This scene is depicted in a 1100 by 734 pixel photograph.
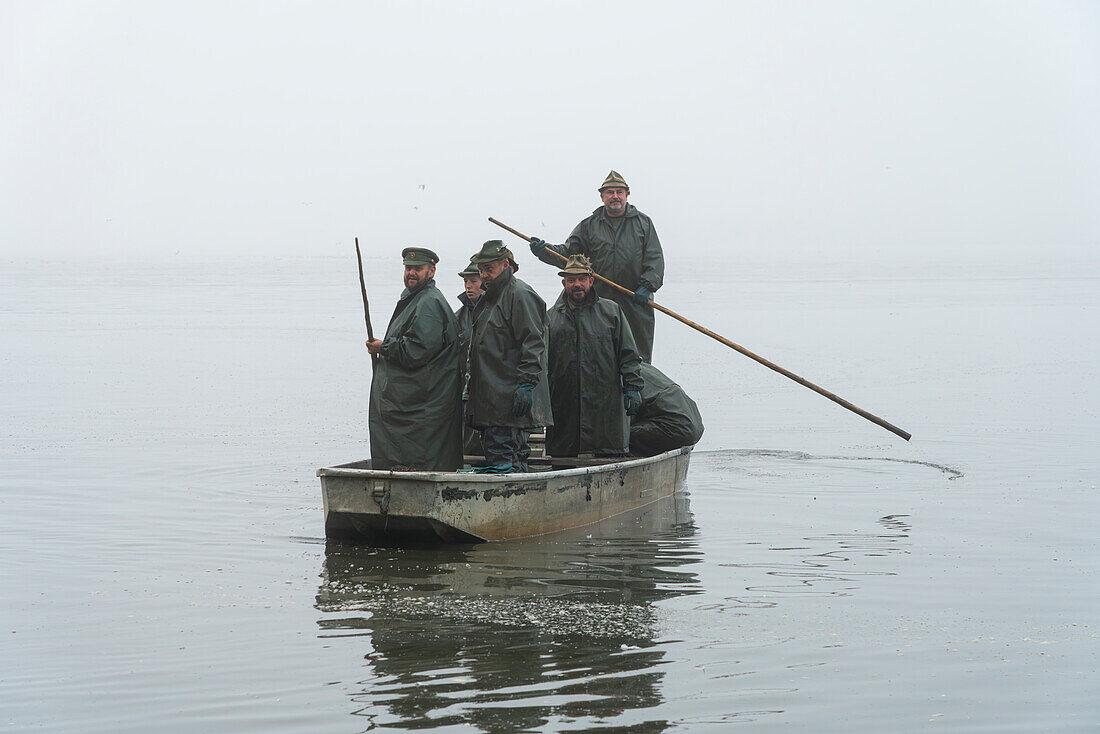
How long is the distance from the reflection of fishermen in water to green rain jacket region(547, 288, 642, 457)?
0.69m

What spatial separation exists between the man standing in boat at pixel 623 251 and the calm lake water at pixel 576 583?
1.50 m

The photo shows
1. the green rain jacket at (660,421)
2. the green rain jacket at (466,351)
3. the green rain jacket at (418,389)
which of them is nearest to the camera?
the green rain jacket at (418,389)

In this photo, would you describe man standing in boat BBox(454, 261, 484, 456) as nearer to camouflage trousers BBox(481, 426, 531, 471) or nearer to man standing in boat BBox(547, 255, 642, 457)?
camouflage trousers BBox(481, 426, 531, 471)

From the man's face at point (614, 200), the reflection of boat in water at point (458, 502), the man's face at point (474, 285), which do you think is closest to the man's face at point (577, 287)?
the man's face at point (474, 285)

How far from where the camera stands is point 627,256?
11555mm

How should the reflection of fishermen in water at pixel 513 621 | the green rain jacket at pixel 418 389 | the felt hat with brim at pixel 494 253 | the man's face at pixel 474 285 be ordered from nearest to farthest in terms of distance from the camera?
the reflection of fishermen in water at pixel 513 621 → the green rain jacket at pixel 418 389 → the felt hat with brim at pixel 494 253 → the man's face at pixel 474 285

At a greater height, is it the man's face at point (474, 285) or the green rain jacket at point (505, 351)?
the man's face at point (474, 285)

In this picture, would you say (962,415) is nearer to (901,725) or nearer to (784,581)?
(784,581)

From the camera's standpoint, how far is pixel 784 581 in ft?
26.5

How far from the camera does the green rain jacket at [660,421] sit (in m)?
10.7

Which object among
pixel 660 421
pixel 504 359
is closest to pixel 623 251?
pixel 660 421

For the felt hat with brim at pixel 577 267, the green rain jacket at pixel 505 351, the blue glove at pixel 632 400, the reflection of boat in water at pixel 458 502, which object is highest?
the felt hat with brim at pixel 577 267

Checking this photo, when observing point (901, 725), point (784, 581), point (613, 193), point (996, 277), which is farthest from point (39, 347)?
point (996, 277)

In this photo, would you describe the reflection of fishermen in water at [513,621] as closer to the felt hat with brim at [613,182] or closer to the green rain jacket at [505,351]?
the green rain jacket at [505,351]
